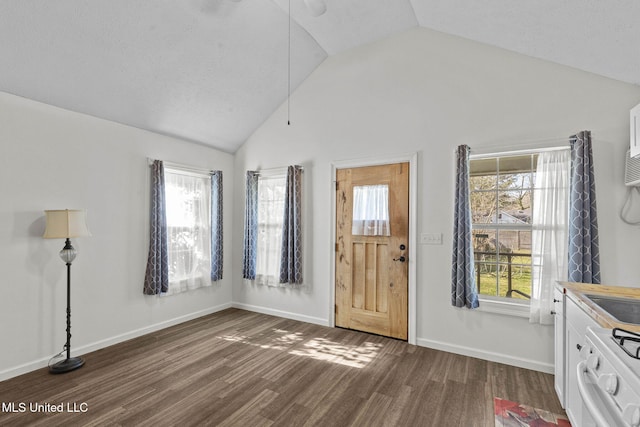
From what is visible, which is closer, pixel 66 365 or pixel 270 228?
pixel 66 365

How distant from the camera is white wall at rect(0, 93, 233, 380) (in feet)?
9.07

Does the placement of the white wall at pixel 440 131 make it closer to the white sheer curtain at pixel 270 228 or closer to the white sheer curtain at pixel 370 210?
the white sheer curtain at pixel 270 228

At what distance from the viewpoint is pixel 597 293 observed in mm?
2072

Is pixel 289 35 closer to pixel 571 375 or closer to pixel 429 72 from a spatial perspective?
pixel 429 72

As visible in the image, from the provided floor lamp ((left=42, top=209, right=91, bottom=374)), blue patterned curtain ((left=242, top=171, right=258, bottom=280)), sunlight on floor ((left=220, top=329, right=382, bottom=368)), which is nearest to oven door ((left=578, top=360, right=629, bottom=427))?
sunlight on floor ((left=220, top=329, right=382, bottom=368))

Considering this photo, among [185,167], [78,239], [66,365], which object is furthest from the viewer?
[185,167]

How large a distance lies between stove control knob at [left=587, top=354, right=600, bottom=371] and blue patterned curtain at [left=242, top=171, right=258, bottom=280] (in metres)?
3.93

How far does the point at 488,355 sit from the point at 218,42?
13.9ft

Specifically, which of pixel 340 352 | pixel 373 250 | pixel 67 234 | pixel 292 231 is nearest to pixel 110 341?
pixel 67 234

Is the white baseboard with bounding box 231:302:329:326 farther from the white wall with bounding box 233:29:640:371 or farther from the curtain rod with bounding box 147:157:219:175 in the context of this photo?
the curtain rod with bounding box 147:157:219:175

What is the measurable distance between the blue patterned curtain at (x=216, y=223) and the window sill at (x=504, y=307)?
3.51 m

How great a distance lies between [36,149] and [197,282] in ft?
7.78

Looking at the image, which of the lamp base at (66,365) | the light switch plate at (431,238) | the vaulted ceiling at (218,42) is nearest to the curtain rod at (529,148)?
the vaulted ceiling at (218,42)

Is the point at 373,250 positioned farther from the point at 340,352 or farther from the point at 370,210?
the point at 340,352
